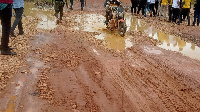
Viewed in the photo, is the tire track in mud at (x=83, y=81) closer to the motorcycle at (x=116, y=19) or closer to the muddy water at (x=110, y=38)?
the muddy water at (x=110, y=38)

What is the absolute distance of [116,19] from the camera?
11.3 metres

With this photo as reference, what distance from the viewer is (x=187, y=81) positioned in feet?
19.1

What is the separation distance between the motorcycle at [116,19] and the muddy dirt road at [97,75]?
1085 millimetres

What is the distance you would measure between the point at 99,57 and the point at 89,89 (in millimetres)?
2337

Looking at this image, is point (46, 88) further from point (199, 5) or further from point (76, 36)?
point (199, 5)

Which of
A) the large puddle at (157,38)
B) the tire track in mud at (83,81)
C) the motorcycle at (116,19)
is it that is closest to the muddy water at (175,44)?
the large puddle at (157,38)

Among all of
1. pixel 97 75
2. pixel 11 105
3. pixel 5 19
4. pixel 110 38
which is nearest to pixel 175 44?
pixel 110 38

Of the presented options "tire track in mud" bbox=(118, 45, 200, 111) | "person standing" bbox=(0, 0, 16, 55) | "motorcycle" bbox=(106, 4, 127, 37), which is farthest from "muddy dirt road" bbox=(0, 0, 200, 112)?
"motorcycle" bbox=(106, 4, 127, 37)

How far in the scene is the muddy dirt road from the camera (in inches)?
176

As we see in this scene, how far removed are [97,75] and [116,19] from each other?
583 cm

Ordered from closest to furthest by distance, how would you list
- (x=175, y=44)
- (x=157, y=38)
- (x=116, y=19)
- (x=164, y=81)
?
(x=164, y=81)
(x=175, y=44)
(x=157, y=38)
(x=116, y=19)

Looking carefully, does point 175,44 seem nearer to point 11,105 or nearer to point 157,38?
point 157,38

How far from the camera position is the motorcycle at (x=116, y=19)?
420 inches

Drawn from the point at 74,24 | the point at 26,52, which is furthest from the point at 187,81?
the point at 74,24
